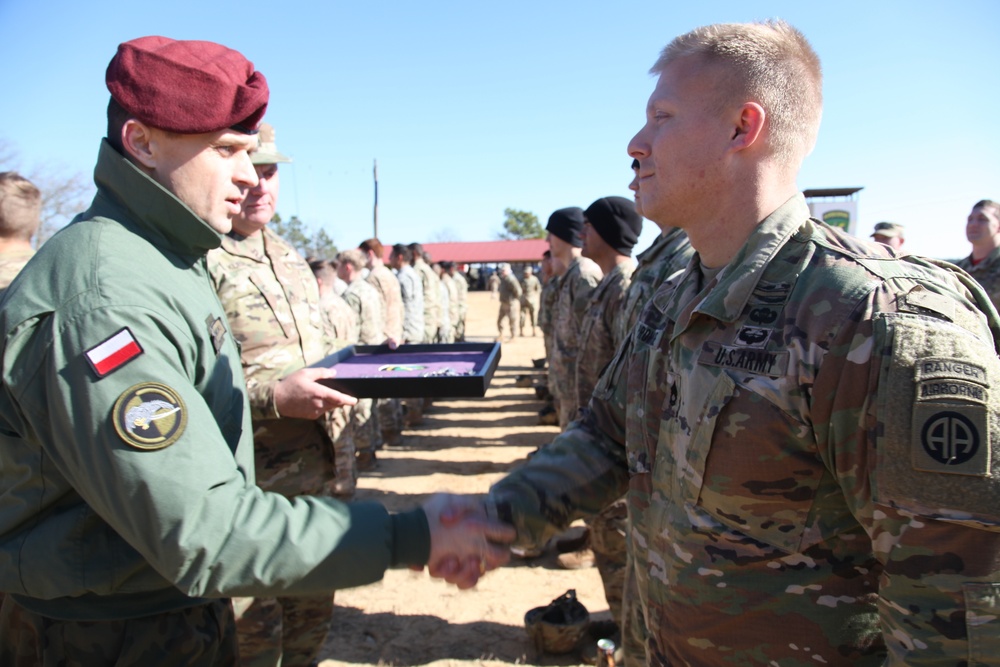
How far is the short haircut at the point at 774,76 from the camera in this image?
1.67 m

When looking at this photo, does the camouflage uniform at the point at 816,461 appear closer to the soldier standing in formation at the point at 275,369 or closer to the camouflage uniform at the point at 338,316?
the soldier standing in formation at the point at 275,369

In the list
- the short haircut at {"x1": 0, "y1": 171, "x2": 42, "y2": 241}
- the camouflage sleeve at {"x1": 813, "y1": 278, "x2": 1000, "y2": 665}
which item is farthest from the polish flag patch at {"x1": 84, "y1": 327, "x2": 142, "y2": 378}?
the short haircut at {"x1": 0, "y1": 171, "x2": 42, "y2": 241}

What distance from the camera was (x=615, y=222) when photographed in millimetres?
5180

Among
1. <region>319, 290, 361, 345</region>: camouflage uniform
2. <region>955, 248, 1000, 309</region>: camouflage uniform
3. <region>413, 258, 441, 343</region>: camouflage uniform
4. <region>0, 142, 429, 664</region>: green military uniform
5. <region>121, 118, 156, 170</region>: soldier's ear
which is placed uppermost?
<region>121, 118, 156, 170</region>: soldier's ear

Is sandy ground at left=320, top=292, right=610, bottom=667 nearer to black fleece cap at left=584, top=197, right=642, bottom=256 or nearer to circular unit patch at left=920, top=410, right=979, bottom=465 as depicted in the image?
circular unit patch at left=920, top=410, right=979, bottom=465

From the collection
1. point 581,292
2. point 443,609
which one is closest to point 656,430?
point 443,609

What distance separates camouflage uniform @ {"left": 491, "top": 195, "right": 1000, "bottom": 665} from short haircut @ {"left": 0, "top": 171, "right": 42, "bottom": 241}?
13.7 feet

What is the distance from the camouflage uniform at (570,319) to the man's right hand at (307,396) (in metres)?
3.45

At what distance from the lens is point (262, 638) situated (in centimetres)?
319

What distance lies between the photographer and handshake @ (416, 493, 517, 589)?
1.78 m

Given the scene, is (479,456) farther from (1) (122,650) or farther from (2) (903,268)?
(2) (903,268)

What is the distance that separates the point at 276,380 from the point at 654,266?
220 centimetres

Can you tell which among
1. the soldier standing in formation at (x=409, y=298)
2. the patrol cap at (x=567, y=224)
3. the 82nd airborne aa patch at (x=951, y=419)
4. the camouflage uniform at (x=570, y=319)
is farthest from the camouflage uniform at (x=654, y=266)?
the soldier standing in formation at (x=409, y=298)

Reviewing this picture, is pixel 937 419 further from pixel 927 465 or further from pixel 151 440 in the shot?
pixel 151 440
